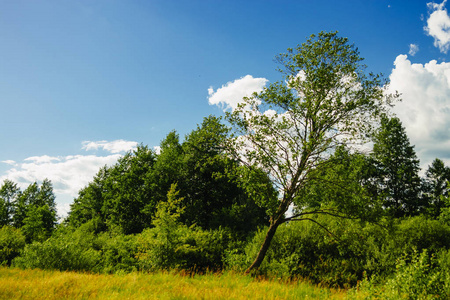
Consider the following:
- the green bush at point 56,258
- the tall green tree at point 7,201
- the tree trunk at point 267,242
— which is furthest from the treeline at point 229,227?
the tall green tree at point 7,201

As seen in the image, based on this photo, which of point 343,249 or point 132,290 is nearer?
point 132,290

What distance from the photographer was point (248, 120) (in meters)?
11.9

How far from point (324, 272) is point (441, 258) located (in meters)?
5.40

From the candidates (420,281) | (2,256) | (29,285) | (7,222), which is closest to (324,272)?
(420,281)

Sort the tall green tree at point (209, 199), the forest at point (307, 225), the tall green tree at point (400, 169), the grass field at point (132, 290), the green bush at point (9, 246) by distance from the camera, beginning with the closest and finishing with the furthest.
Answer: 1. the grass field at point (132, 290)
2. the forest at point (307, 225)
3. the green bush at point (9, 246)
4. the tall green tree at point (209, 199)
5. the tall green tree at point (400, 169)

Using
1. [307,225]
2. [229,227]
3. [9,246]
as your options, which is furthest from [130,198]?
[307,225]

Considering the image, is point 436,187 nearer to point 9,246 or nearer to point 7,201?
point 9,246

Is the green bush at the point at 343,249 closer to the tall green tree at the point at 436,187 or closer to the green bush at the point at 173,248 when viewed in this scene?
the green bush at the point at 173,248

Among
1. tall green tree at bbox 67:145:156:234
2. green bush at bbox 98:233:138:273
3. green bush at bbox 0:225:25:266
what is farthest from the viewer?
tall green tree at bbox 67:145:156:234

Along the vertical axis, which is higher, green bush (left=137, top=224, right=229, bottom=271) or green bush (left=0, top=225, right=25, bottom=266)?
green bush (left=137, top=224, right=229, bottom=271)

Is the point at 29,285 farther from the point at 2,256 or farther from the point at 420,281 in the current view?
the point at 2,256

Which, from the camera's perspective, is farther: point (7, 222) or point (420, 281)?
point (7, 222)

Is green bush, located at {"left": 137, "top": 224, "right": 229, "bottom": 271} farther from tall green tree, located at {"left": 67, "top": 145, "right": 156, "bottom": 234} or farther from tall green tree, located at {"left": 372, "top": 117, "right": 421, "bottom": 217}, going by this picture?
tall green tree, located at {"left": 372, "top": 117, "right": 421, "bottom": 217}

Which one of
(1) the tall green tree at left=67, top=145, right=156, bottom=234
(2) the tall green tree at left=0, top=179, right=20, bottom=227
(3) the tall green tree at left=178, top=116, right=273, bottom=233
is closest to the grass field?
(3) the tall green tree at left=178, top=116, right=273, bottom=233
